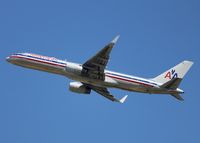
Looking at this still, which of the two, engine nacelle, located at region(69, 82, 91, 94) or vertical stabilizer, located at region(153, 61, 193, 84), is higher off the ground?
vertical stabilizer, located at region(153, 61, 193, 84)

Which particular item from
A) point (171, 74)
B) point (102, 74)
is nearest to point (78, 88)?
point (102, 74)

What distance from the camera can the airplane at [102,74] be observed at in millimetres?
79812

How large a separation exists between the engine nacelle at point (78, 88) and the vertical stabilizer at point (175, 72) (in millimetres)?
12269

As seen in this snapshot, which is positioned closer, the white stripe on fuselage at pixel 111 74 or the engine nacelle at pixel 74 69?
the engine nacelle at pixel 74 69

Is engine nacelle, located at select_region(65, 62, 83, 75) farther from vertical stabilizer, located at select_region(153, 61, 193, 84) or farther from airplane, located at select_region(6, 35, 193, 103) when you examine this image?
vertical stabilizer, located at select_region(153, 61, 193, 84)

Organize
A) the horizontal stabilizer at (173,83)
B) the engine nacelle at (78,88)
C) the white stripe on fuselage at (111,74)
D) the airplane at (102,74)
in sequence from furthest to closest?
the engine nacelle at (78,88) < the white stripe on fuselage at (111,74) < the airplane at (102,74) < the horizontal stabilizer at (173,83)

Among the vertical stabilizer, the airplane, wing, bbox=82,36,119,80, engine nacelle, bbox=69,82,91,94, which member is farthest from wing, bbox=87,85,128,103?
wing, bbox=82,36,119,80

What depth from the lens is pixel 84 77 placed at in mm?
82438

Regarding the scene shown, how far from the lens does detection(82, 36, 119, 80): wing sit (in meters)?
77.5

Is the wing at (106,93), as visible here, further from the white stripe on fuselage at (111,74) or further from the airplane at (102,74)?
the white stripe on fuselage at (111,74)

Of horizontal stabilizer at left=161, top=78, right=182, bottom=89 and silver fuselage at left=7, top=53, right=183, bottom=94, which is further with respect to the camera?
silver fuselage at left=7, top=53, right=183, bottom=94

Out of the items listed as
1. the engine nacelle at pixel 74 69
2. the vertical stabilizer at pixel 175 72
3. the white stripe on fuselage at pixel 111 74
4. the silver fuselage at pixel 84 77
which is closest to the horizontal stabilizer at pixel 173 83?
the silver fuselage at pixel 84 77

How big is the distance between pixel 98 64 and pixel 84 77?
11.9 ft

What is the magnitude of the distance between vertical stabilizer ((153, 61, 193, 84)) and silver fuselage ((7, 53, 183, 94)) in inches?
122
